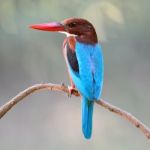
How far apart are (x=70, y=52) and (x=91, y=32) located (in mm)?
54

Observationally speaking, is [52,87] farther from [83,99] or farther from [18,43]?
[18,43]

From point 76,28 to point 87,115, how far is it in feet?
0.44

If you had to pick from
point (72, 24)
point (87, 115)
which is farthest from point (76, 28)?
point (87, 115)

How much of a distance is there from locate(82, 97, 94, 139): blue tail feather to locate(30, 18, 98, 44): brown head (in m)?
0.09

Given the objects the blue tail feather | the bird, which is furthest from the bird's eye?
the blue tail feather

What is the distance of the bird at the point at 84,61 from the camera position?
2.79ft

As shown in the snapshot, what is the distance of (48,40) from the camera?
239cm

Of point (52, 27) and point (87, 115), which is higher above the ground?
point (52, 27)

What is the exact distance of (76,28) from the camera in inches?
36.0

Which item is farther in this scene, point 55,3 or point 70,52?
point 55,3

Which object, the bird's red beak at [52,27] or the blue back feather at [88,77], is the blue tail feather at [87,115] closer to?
the blue back feather at [88,77]

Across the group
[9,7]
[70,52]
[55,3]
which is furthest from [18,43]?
[70,52]

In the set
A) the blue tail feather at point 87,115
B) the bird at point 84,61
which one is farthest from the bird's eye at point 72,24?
the blue tail feather at point 87,115

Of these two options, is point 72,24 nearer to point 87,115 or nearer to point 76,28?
point 76,28
